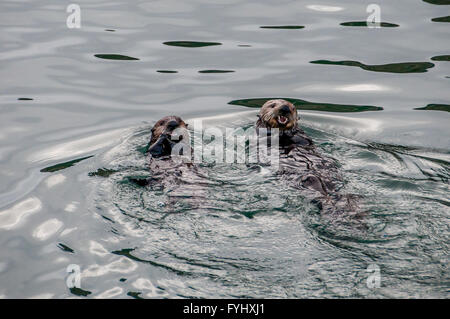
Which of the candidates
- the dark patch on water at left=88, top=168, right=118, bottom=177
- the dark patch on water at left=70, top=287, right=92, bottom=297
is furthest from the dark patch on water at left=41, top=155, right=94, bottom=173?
the dark patch on water at left=70, top=287, right=92, bottom=297

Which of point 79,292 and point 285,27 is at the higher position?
point 285,27

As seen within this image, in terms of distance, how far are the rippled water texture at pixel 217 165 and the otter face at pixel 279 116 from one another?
1.56ft

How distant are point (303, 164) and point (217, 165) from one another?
1010mm

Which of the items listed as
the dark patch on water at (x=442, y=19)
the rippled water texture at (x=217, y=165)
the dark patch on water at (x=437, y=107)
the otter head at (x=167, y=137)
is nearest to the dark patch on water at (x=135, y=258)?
the rippled water texture at (x=217, y=165)

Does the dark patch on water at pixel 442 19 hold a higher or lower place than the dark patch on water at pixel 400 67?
higher

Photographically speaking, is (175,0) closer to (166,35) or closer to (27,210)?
(166,35)

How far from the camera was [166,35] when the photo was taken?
35.7 ft

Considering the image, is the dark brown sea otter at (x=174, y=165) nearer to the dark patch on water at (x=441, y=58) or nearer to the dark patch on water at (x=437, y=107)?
the dark patch on water at (x=437, y=107)

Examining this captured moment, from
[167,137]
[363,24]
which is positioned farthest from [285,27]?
[167,137]

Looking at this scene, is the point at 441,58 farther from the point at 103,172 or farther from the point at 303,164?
the point at 103,172

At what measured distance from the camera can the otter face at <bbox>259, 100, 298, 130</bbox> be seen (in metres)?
7.54

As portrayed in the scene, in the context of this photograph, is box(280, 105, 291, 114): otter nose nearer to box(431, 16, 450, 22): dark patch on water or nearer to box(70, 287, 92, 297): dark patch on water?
box(70, 287, 92, 297): dark patch on water

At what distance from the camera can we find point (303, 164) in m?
6.58

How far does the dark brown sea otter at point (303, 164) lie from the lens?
576cm
